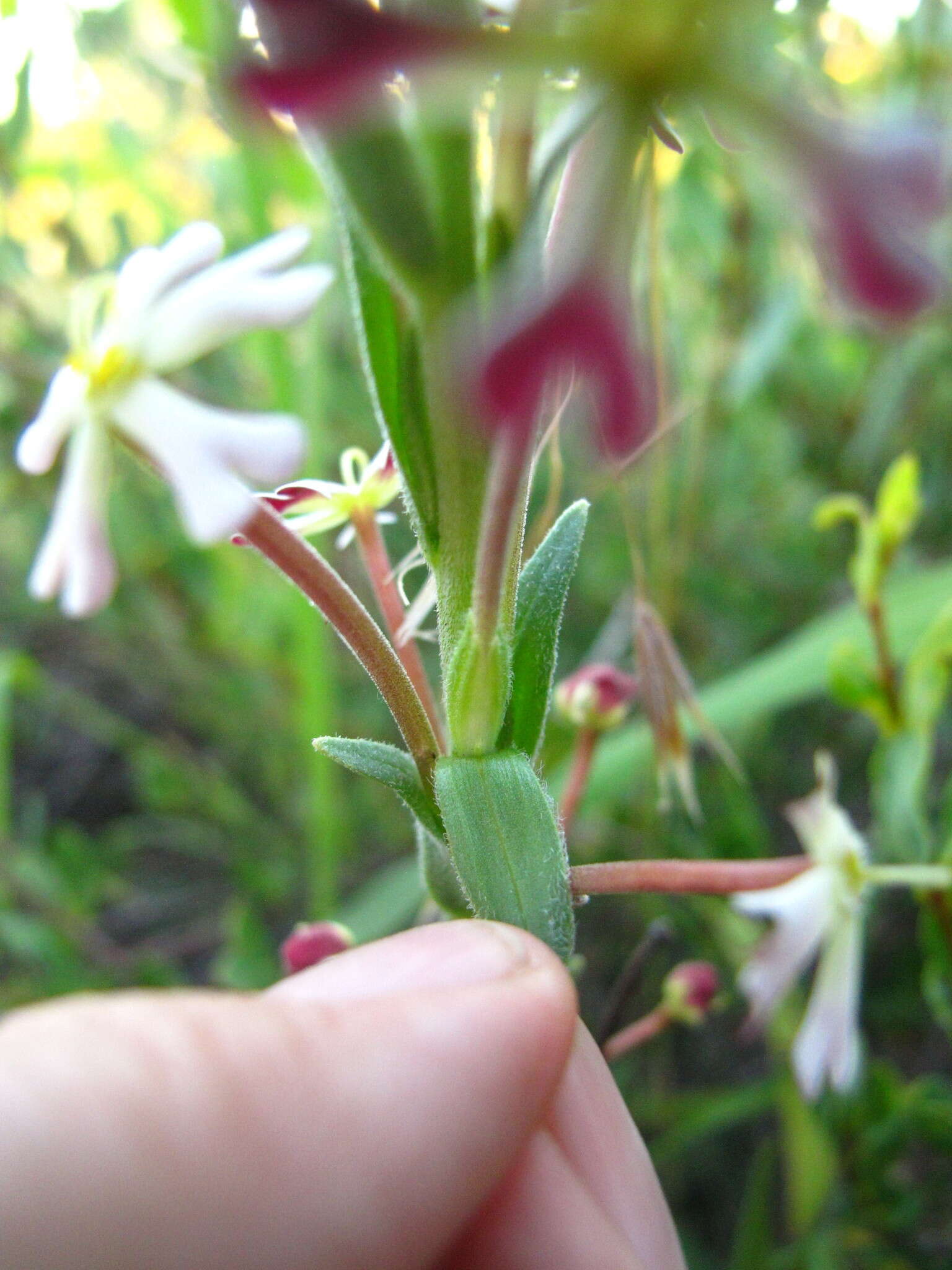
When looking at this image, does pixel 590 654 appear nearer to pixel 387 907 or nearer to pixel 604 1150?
pixel 387 907

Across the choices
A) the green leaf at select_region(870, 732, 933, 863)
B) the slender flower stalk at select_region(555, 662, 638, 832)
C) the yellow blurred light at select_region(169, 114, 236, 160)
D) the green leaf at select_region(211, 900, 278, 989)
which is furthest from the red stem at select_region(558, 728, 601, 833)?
the yellow blurred light at select_region(169, 114, 236, 160)

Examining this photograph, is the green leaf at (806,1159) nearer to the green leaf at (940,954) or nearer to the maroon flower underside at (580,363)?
the green leaf at (940,954)

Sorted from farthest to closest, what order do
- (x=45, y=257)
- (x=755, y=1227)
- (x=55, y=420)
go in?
(x=45, y=257), (x=755, y=1227), (x=55, y=420)

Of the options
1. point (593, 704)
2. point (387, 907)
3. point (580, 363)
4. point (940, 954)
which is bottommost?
point (387, 907)

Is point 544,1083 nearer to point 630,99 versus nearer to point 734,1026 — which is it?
point 630,99

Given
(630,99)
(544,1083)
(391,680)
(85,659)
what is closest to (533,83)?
(630,99)

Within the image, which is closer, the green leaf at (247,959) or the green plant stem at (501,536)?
the green plant stem at (501,536)

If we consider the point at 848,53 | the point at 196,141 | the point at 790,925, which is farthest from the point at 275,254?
the point at 196,141

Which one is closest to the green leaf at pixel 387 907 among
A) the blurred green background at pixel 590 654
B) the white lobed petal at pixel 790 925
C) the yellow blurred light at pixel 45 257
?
the blurred green background at pixel 590 654

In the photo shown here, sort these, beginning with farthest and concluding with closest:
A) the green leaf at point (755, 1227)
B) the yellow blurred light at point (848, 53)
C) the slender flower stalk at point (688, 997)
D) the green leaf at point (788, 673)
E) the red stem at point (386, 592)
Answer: the yellow blurred light at point (848, 53), the green leaf at point (788, 673), the green leaf at point (755, 1227), the slender flower stalk at point (688, 997), the red stem at point (386, 592)
